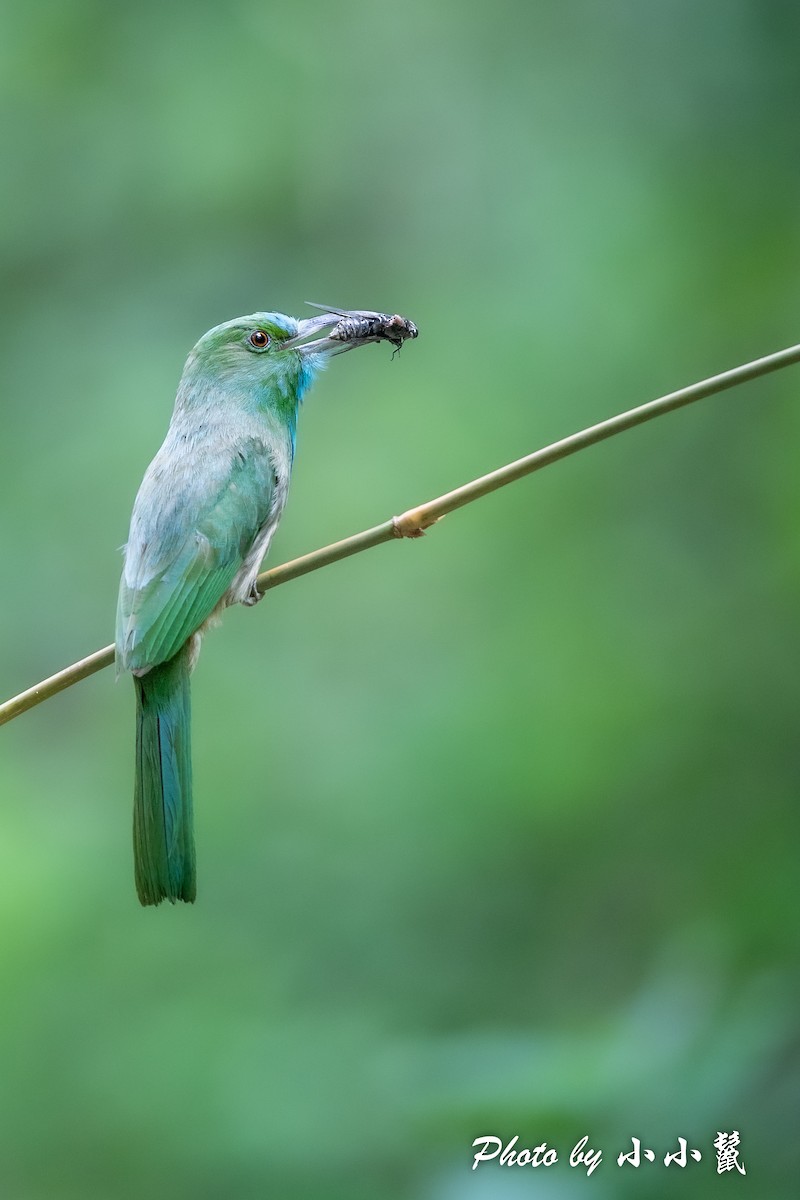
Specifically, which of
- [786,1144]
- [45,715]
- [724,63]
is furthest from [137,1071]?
[724,63]

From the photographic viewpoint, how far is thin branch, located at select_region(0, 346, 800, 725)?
2.12 m

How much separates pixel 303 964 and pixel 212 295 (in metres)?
3.00

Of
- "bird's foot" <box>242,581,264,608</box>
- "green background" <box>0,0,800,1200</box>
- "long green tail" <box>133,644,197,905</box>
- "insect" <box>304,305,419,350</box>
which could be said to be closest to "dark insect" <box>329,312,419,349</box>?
"insect" <box>304,305,419,350</box>

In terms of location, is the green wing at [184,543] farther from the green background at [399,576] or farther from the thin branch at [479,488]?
the green background at [399,576]

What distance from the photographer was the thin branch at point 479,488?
2123mm

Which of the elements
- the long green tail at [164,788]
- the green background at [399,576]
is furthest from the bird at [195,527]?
the green background at [399,576]

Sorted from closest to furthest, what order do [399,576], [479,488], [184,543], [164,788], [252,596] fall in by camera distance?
[479,488], [164,788], [184,543], [252,596], [399,576]

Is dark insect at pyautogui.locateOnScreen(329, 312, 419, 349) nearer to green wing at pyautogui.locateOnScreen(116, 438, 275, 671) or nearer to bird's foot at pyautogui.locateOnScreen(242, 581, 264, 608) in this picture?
green wing at pyautogui.locateOnScreen(116, 438, 275, 671)

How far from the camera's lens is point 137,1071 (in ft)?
13.1

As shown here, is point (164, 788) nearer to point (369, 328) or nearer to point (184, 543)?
point (184, 543)

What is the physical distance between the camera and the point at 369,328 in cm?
383

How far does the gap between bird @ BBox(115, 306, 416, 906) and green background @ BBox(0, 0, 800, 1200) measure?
0.85 m

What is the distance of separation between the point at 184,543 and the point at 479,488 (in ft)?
3.39

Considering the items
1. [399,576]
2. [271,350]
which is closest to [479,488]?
[271,350]
